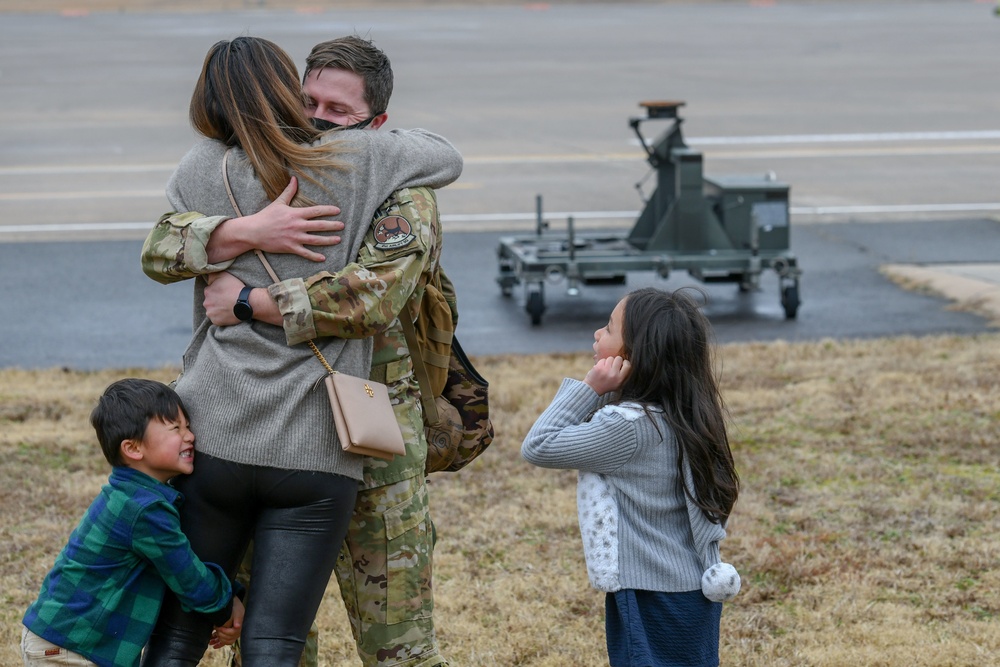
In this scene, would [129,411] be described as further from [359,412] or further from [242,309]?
[359,412]

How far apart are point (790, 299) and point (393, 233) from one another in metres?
6.63

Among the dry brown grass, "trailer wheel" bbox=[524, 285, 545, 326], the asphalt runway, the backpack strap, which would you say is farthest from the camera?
the asphalt runway

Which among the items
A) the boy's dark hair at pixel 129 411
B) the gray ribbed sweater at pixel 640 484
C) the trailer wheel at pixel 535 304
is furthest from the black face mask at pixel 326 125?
the trailer wheel at pixel 535 304

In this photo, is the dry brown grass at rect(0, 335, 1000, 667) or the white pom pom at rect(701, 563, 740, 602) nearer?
the white pom pom at rect(701, 563, 740, 602)

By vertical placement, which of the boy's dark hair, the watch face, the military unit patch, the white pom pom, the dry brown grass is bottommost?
the dry brown grass

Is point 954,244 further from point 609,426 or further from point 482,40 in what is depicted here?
point 482,40

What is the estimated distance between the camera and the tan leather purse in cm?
255

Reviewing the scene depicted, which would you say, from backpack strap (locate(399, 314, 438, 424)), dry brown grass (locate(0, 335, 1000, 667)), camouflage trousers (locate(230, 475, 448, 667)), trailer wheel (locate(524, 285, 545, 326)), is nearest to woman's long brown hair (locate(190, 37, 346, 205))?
backpack strap (locate(399, 314, 438, 424))

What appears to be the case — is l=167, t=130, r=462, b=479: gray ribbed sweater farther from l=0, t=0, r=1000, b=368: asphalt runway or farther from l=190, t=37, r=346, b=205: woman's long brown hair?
l=0, t=0, r=1000, b=368: asphalt runway

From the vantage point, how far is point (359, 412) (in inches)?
101

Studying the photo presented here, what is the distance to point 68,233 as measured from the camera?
12305mm

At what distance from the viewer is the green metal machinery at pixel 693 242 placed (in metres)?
8.74

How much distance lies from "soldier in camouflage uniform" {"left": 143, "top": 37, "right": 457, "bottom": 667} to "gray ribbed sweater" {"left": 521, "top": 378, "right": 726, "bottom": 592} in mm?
315

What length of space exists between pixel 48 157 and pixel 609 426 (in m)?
15.2
